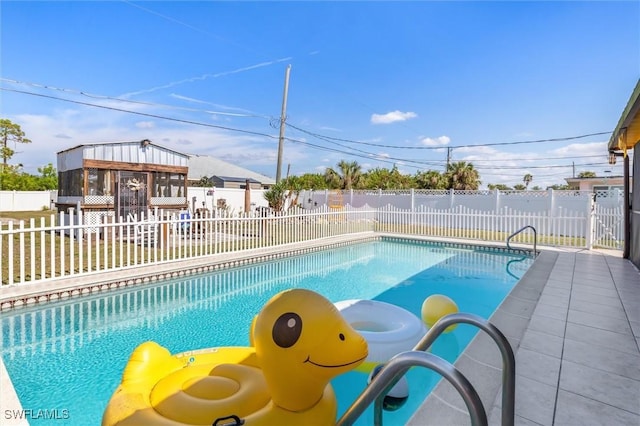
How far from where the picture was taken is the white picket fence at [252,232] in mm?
6838

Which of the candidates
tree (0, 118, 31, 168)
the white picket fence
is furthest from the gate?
tree (0, 118, 31, 168)

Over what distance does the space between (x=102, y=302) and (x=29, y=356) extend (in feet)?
5.80

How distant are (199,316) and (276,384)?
146 inches

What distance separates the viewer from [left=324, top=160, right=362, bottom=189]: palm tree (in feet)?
97.3

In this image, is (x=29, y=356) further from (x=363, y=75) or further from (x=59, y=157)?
(x=363, y=75)

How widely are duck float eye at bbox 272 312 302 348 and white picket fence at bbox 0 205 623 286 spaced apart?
18.6ft

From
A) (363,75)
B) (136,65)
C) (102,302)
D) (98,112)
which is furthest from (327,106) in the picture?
(102,302)

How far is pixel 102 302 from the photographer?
5.46m

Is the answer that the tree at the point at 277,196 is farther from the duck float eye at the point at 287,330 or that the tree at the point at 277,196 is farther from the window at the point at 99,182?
the duck float eye at the point at 287,330

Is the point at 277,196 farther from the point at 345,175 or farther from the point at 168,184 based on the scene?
the point at 345,175

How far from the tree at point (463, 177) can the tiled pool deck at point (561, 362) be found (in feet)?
67.6

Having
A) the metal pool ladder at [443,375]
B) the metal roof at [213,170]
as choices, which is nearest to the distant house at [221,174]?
the metal roof at [213,170]

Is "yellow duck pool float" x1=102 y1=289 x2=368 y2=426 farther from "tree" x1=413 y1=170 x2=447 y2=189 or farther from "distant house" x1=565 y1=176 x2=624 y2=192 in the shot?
"distant house" x1=565 y1=176 x2=624 y2=192

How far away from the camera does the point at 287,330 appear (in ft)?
5.73
